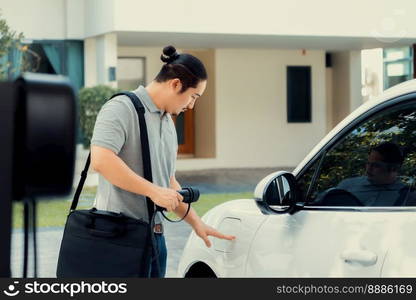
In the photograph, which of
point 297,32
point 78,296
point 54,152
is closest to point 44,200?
point 54,152

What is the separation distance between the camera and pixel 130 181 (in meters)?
3.59

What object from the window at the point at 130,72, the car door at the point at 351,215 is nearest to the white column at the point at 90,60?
the window at the point at 130,72

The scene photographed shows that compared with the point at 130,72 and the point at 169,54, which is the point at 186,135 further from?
the point at 169,54

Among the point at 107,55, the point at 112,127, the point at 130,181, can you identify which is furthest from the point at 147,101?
the point at 107,55

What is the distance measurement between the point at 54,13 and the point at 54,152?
1813 cm

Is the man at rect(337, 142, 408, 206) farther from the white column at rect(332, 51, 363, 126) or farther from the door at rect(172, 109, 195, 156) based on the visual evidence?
the white column at rect(332, 51, 363, 126)

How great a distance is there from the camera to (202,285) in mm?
2637

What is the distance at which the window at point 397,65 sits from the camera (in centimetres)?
2302

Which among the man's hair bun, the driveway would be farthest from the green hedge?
the man's hair bun

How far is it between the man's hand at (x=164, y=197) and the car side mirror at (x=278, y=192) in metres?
0.33

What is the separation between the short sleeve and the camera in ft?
12.1

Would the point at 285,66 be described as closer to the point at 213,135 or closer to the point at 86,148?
the point at 213,135

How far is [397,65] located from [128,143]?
20.7 meters

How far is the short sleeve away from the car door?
0.69 meters
